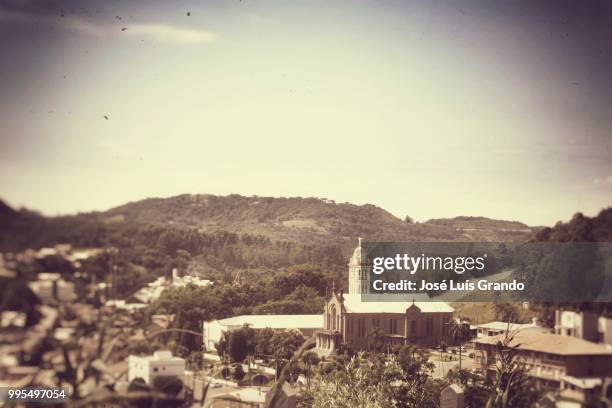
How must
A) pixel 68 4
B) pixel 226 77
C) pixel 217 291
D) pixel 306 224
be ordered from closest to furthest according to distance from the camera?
pixel 68 4 < pixel 226 77 < pixel 217 291 < pixel 306 224

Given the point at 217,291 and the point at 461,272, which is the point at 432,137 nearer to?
the point at 461,272

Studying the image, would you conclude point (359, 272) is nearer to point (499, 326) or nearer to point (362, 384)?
point (362, 384)

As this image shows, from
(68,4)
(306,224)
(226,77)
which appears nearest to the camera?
(68,4)

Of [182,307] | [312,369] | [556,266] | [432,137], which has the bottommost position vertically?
[312,369]

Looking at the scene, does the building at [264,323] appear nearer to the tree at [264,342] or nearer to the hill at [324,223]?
the tree at [264,342]

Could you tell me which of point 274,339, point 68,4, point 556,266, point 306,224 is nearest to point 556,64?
point 556,266

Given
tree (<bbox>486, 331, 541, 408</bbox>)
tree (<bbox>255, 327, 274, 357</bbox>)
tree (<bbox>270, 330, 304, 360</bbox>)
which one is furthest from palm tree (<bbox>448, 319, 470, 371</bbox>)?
tree (<bbox>255, 327, 274, 357</bbox>)
